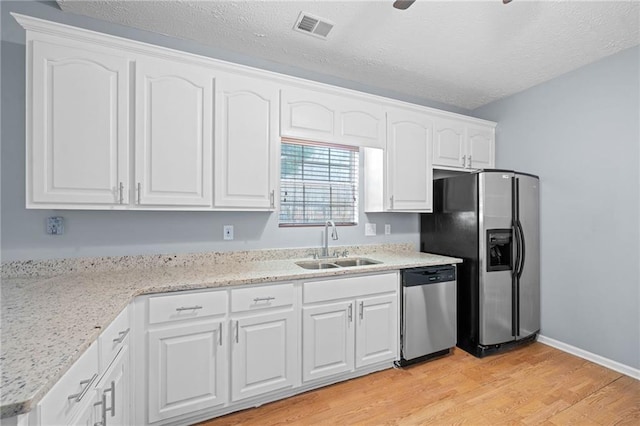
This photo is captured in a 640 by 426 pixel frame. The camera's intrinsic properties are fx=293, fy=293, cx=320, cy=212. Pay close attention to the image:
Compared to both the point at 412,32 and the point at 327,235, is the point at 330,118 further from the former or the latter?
the point at 327,235

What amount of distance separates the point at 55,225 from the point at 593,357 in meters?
4.41

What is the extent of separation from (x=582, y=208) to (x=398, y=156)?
1749 mm

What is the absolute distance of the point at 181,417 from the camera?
1.78 metres

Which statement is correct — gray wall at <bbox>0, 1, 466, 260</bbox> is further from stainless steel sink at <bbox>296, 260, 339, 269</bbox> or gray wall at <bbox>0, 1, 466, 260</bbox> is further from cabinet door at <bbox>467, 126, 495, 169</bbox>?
cabinet door at <bbox>467, 126, 495, 169</bbox>

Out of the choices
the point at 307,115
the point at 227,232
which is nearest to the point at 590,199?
the point at 307,115

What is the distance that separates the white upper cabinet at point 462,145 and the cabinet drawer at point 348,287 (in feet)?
4.63

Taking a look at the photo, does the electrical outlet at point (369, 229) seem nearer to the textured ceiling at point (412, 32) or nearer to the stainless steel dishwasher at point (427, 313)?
the stainless steel dishwasher at point (427, 313)

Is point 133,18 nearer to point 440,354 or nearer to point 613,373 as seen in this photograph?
point 440,354

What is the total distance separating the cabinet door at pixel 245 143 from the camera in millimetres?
2111

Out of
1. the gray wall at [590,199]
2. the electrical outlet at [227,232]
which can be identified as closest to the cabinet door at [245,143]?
the electrical outlet at [227,232]

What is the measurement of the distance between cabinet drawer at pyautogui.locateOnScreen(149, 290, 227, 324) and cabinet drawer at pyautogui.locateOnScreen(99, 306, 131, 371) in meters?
0.15

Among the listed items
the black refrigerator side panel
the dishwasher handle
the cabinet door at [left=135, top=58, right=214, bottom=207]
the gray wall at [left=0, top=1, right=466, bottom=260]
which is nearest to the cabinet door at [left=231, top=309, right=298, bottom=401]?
the gray wall at [left=0, top=1, right=466, bottom=260]

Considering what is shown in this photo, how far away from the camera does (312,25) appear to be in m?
2.13

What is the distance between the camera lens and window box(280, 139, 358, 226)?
109 inches
